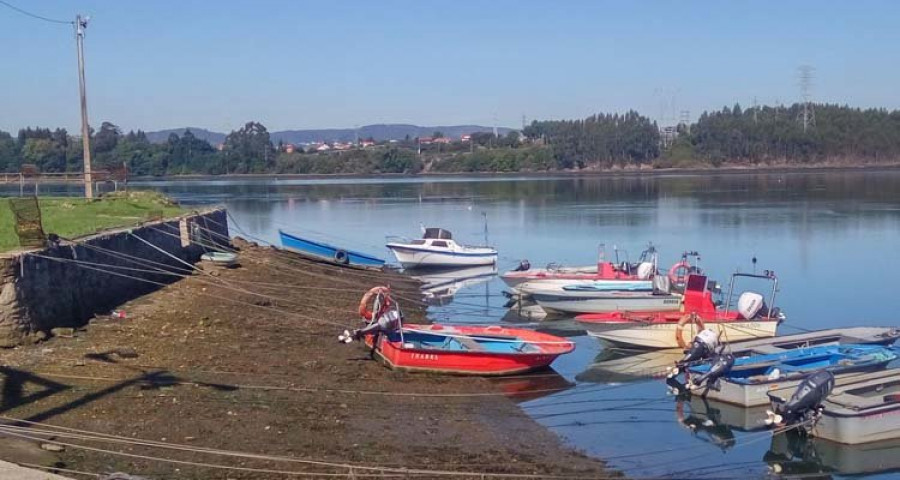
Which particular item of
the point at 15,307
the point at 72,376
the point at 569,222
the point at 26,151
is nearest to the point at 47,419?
the point at 72,376

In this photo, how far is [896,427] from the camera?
53.2ft

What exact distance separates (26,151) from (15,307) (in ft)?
474

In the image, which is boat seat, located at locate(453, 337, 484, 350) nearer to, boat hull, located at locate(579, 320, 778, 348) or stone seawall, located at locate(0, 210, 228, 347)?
boat hull, located at locate(579, 320, 778, 348)

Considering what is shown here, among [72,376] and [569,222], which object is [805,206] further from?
[72,376]

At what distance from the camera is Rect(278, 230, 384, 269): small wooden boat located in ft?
135

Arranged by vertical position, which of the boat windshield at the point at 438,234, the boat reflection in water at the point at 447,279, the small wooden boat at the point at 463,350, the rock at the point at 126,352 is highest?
the boat windshield at the point at 438,234

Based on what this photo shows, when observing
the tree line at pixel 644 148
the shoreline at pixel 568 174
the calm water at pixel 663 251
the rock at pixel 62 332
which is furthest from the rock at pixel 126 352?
the tree line at pixel 644 148

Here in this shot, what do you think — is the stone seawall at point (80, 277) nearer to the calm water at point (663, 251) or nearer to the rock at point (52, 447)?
the rock at point (52, 447)

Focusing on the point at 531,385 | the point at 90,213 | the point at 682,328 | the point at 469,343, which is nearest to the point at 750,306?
the point at 682,328

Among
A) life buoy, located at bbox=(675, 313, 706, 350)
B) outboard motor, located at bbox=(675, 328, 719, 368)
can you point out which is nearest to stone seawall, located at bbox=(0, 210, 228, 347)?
outboard motor, located at bbox=(675, 328, 719, 368)

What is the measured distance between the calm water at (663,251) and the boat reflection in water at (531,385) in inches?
6.6

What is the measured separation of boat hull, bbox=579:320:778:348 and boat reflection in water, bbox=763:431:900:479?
698 cm

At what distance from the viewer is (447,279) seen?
1634 inches

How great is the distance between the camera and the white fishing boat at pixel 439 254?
43.6 m
